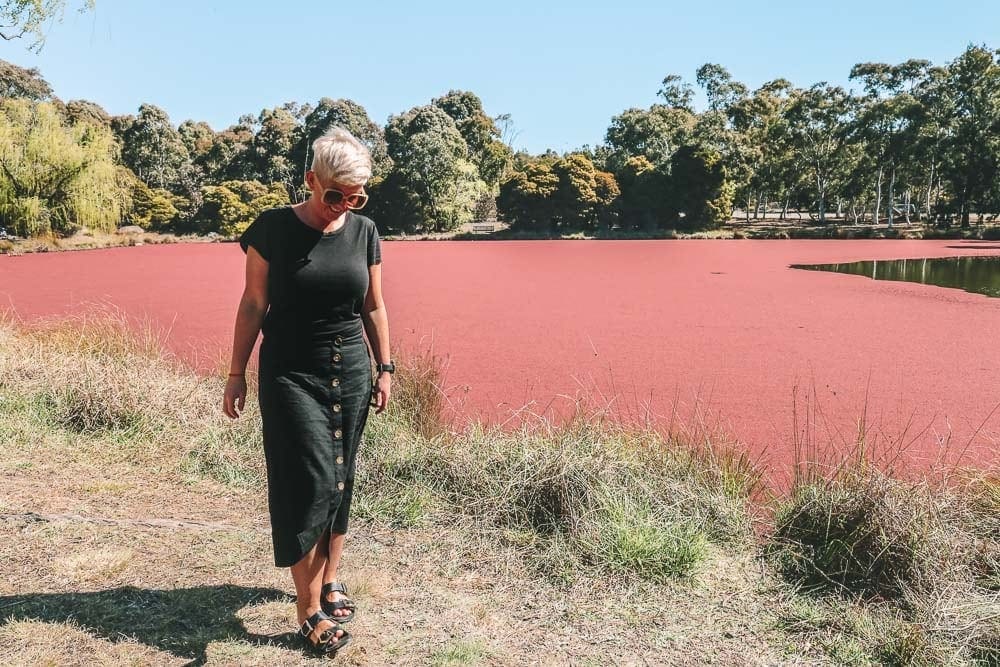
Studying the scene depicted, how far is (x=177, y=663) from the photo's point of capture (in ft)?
5.63

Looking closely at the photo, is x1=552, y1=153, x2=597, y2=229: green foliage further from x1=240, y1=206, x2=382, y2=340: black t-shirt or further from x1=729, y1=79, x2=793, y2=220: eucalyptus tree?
x1=240, y1=206, x2=382, y2=340: black t-shirt

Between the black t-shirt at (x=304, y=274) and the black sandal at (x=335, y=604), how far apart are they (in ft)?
2.19

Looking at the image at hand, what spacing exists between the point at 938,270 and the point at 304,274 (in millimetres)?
18586

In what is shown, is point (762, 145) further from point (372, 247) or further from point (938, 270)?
point (372, 247)

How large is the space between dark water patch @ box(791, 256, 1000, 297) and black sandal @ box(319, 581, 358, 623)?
13.5 metres

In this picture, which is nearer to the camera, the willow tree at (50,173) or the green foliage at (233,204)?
the willow tree at (50,173)

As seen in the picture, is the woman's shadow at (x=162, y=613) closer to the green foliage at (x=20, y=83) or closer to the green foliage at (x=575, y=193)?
the green foliage at (x=575, y=193)

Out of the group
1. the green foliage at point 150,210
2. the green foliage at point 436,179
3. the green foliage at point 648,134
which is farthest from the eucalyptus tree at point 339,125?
the green foliage at point 648,134

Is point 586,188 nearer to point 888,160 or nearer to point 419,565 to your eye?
point 888,160

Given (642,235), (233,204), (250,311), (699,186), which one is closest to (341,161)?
(250,311)

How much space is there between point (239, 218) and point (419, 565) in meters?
31.2

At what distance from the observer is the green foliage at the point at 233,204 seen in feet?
103

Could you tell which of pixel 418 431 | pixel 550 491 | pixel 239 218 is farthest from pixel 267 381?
pixel 239 218

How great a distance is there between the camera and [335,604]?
6.26 ft
